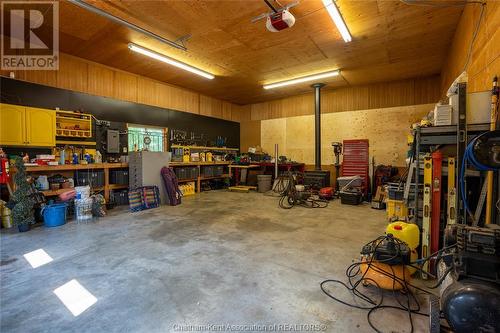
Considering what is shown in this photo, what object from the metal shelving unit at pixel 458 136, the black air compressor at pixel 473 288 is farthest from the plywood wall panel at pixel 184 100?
the black air compressor at pixel 473 288

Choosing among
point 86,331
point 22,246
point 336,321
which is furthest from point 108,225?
point 336,321

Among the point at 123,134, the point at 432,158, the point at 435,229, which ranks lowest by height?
the point at 435,229

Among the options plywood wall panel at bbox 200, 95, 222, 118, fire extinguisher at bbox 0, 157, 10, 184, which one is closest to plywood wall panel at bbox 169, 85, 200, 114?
plywood wall panel at bbox 200, 95, 222, 118

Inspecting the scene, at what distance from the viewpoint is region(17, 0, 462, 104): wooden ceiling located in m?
3.86

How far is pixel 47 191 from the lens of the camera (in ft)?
15.4

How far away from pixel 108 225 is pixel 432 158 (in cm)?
507

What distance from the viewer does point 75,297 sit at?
2.03 meters

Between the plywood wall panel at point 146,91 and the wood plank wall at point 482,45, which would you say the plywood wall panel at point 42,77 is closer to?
the plywood wall panel at point 146,91

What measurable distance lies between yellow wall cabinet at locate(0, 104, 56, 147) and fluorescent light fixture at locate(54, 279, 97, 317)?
399cm

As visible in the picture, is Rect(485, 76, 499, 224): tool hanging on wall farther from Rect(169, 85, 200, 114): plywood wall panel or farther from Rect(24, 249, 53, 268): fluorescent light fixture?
Rect(169, 85, 200, 114): plywood wall panel

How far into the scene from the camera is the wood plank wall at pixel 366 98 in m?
7.01

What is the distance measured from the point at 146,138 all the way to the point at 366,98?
7.44 metres

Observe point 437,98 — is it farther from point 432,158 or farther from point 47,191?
point 47,191

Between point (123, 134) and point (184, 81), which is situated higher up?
point (184, 81)
